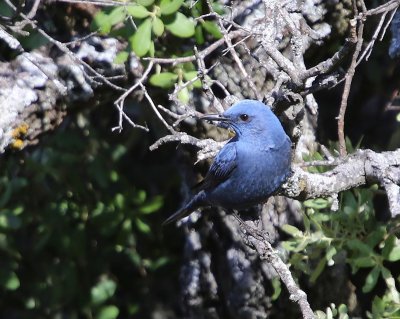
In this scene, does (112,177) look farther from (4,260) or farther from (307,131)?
(307,131)

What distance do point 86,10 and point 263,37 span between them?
3.54 feet

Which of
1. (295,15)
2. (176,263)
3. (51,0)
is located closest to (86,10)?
(51,0)

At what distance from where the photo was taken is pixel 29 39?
Answer: 3.92m

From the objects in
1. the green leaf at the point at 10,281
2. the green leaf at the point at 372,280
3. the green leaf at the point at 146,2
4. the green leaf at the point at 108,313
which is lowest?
the green leaf at the point at 108,313

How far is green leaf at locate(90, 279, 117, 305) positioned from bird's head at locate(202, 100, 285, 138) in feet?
5.11

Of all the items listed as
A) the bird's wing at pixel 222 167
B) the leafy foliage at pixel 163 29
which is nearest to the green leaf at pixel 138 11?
the leafy foliage at pixel 163 29

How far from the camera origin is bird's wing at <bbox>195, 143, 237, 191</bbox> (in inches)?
149

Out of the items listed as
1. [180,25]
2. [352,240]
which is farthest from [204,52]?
[352,240]

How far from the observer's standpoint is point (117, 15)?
12.3 ft

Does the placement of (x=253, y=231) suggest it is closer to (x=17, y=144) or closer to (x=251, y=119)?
(x=251, y=119)

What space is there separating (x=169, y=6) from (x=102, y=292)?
1.82 metres

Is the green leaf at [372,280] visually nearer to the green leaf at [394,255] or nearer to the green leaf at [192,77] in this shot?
the green leaf at [394,255]

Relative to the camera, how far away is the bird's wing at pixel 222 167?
12.5 feet

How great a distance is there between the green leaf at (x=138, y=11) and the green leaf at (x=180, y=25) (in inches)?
4.3
